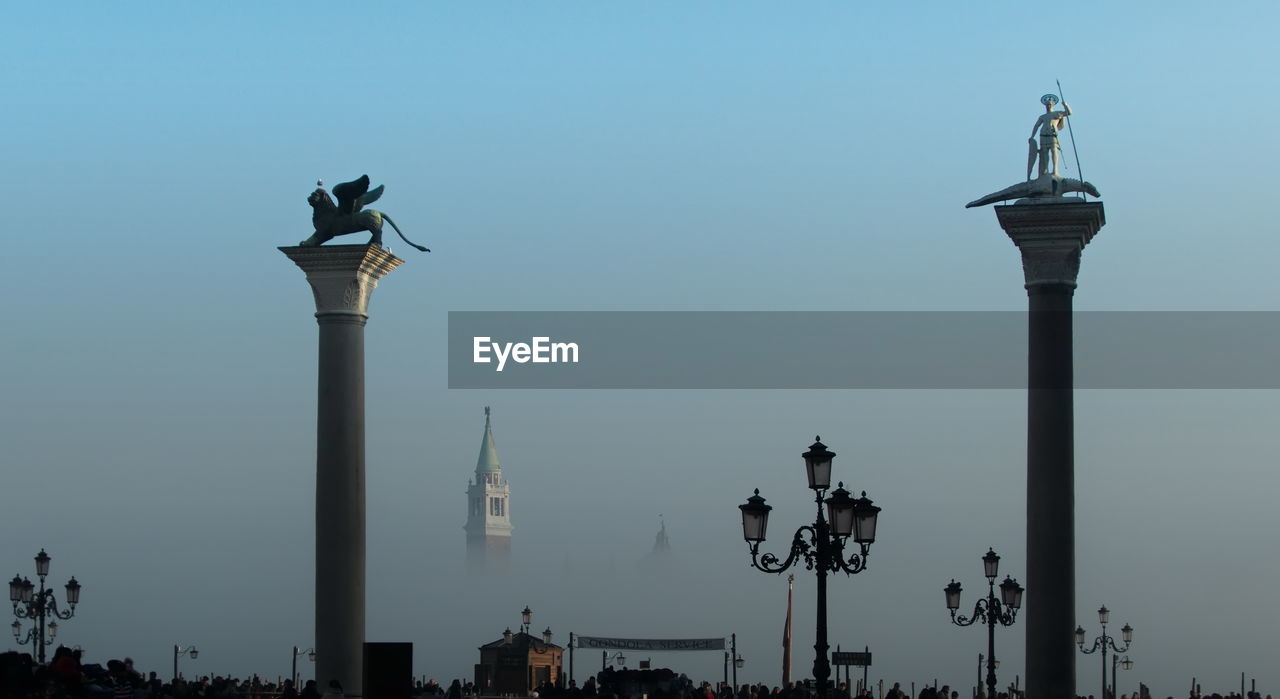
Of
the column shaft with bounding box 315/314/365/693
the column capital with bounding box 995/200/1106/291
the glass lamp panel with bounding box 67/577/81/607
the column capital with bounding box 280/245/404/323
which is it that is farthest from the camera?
the glass lamp panel with bounding box 67/577/81/607

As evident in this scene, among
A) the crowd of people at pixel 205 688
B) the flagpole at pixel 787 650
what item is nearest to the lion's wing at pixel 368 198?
the crowd of people at pixel 205 688

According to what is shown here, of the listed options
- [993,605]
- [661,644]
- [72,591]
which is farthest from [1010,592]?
[661,644]

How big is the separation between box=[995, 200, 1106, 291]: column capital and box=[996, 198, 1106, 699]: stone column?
1 centimetres

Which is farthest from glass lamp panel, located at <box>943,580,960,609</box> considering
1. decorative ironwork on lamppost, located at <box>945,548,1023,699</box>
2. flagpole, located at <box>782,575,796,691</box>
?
flagpole, located at <box>782,575,796,691</box>

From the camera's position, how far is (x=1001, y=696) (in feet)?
126

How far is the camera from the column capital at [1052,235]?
28125 mm

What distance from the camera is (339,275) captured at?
30.0 m

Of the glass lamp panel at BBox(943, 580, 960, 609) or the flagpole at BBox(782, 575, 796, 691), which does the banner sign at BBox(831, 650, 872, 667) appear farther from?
→ the flagpole at BBox(782, 575, 796, 691)

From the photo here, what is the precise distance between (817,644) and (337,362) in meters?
11.2

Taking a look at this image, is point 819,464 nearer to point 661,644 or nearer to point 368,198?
point 368,198

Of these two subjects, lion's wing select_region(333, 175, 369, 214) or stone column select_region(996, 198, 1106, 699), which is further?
lion's wing select_region(333, 175, 369, 214)

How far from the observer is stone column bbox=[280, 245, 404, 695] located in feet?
96.7

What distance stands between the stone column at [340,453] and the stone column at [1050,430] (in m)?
9.13

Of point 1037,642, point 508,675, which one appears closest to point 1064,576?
point 1037,642
